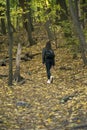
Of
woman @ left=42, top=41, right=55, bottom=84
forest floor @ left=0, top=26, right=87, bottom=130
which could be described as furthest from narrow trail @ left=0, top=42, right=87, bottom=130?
woman @ left=42, top=41, right=55, bottom=84

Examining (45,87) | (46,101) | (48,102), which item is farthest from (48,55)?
(48,102)

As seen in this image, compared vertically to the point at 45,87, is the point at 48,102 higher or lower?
higher

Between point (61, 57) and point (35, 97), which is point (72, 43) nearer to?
point (61, 57)

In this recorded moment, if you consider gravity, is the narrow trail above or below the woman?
below

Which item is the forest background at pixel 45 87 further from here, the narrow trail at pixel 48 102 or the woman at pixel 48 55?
the woman at pixel 48 55

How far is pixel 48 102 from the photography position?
1138cm

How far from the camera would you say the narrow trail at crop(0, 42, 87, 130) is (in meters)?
8.65

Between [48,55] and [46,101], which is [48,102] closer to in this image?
[46,101]

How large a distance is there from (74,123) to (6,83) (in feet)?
25.0

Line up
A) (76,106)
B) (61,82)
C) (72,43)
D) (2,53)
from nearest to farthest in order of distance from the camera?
(76,106)
(61,82)
(72,43)
(2,53)

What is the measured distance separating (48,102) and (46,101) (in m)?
0.19

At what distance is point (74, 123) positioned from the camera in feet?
27.6

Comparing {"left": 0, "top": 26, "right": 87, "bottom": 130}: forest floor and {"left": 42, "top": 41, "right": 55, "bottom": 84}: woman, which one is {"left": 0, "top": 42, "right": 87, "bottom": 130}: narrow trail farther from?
{"left": 42, "top": 41, "right": 55, "bottom": 84}: woman

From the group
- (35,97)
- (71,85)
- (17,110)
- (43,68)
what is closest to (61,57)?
(43,68)
